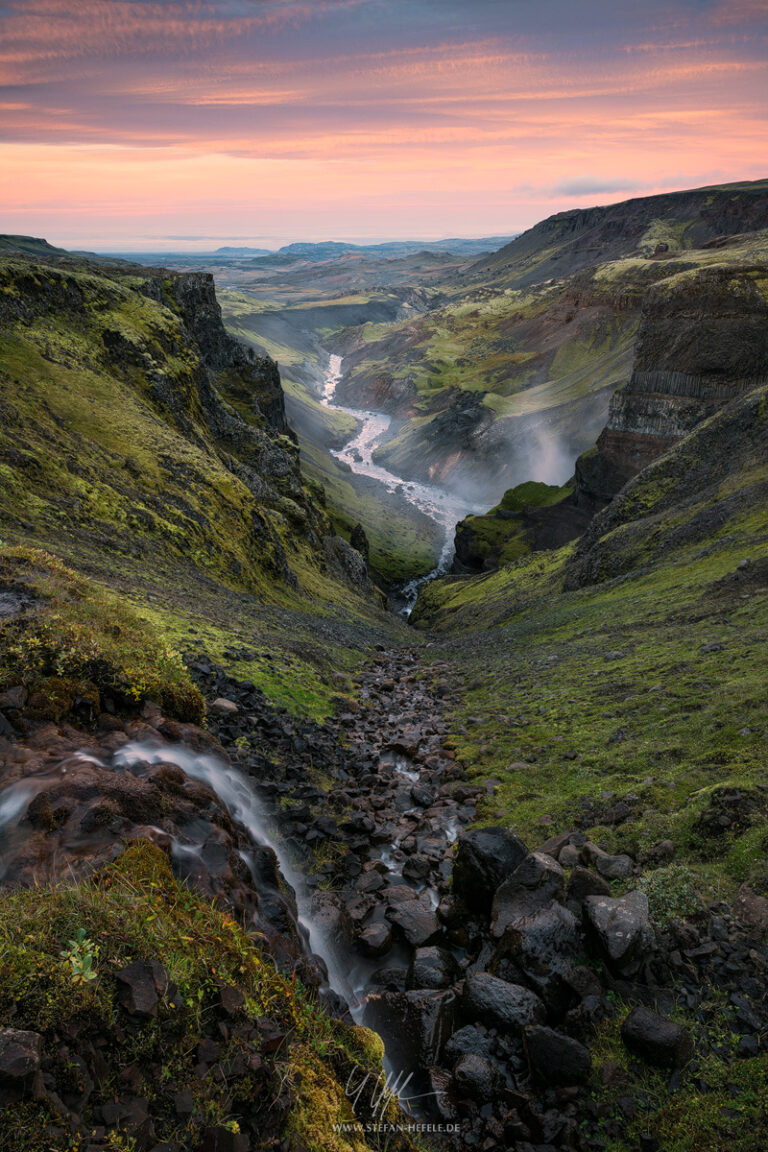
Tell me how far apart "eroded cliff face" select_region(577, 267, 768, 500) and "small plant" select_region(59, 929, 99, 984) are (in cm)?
5834

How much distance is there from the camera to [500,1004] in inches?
372

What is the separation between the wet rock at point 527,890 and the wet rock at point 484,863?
1.87ft

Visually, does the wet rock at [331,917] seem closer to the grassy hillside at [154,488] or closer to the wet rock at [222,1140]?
the wet rock at [222,1140]

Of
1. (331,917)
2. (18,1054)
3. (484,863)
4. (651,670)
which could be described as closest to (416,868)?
(484,863)

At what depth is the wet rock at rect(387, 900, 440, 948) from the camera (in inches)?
461

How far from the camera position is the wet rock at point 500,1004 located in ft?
30.3

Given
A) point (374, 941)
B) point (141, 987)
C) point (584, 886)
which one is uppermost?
point (141, 987)

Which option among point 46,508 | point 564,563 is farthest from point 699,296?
point 46,508

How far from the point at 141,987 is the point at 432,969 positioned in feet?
22.7

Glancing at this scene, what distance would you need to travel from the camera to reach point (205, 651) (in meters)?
19.8

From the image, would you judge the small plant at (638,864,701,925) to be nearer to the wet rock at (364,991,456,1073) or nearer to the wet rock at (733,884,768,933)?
the wet rock at (733,884,768,933)

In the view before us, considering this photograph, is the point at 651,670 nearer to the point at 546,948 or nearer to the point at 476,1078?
the point at 546,948

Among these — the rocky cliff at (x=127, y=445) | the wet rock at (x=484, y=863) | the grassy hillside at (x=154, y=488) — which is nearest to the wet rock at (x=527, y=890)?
the wet rock at (x=484, y=863)

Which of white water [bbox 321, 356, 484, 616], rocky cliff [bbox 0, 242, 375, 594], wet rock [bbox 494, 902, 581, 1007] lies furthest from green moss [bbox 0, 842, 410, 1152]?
white water [bbox 321, 356, 484, 616]
